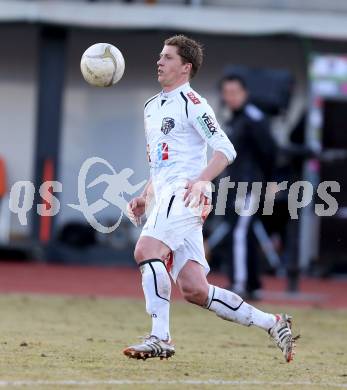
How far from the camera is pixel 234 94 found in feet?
44.3

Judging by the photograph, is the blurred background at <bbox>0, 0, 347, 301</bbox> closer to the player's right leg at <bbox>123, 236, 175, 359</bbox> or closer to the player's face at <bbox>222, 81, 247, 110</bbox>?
the player's face at <bbox>222, 81, 247, 110</bbox>

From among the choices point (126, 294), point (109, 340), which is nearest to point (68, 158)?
point (126, 294)

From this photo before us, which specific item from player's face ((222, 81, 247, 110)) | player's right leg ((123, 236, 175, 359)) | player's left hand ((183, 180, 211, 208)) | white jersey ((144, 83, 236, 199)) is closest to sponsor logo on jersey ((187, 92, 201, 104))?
white jersey ((144, 83, 236, 199))

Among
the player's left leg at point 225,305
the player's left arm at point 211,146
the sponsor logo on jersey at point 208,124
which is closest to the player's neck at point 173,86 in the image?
the player's left arm at point 211,146

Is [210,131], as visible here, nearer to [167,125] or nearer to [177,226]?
[167,125]

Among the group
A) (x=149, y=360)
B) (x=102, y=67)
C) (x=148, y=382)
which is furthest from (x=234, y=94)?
(x=148, y=382)

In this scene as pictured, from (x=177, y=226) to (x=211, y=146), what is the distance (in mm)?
575

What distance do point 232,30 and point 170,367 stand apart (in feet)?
38.0

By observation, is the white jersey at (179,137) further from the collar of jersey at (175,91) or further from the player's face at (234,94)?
the player's face at (234,94)

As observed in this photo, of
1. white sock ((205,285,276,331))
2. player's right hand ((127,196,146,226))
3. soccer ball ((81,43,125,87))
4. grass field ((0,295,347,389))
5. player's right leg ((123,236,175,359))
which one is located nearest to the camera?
grass field ((0,295,347,389))

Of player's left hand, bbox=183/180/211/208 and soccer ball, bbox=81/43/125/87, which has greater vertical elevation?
soccer ball, bbox=81/43/125/87

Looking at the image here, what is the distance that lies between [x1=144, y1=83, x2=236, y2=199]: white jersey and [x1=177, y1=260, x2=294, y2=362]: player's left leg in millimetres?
595

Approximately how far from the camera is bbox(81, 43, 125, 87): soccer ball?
327 inches

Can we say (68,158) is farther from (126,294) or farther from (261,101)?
(126,294)
